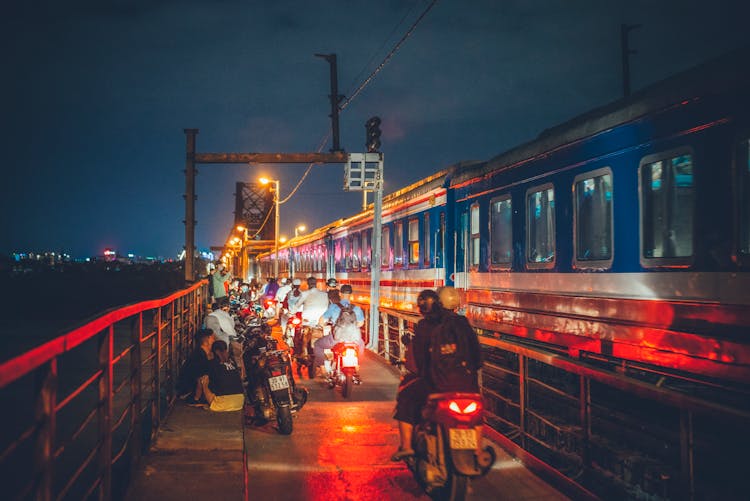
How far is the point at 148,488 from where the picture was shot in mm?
4605

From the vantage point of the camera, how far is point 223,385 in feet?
23.7

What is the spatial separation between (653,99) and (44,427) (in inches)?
255

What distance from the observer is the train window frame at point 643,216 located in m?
6.21

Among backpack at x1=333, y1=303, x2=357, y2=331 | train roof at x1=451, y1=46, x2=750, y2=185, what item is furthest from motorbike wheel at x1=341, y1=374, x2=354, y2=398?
train roof at x1=451, y1=46, x2=750, y2=185

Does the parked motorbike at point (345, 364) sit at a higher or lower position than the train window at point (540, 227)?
lower

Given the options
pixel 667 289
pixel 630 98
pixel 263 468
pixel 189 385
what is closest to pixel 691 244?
pixel 667 289

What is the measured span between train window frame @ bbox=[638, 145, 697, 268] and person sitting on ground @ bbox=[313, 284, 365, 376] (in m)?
3.66

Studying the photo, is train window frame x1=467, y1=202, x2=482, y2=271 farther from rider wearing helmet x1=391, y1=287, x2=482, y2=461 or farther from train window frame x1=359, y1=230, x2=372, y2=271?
train window frame x1=359, y1=230, x2=372, y2=271

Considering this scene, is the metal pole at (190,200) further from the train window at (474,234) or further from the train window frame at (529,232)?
the train window frame at (529,232)

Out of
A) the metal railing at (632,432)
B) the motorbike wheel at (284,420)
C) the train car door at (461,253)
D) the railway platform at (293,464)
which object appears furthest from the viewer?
the train car door at (461,253)

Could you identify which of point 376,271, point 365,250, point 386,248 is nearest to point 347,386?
point 376,271

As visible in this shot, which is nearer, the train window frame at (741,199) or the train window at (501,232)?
the train window frame at (741,199)

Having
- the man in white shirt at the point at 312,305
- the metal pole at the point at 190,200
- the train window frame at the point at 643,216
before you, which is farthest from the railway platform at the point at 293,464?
the metal pole at the point at 190,200

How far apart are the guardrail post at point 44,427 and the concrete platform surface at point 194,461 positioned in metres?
2.06
